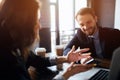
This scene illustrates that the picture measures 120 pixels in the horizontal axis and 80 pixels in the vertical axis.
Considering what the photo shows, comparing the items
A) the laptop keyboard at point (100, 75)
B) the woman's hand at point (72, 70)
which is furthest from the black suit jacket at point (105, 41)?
the woman's hand at point (72, 70)

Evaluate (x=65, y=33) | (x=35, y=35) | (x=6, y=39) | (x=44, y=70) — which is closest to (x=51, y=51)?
(x=44, y=70)

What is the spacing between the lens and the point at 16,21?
97 cm

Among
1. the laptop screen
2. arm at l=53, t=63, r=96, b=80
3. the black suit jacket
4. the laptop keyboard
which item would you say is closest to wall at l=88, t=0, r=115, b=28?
the black suit jacket

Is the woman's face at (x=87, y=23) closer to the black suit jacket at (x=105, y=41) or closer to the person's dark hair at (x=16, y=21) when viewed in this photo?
the black suit jacket at (x=105, y=41)

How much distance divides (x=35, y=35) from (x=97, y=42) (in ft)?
3.41

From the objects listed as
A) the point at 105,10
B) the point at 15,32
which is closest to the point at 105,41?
the point at 15,32

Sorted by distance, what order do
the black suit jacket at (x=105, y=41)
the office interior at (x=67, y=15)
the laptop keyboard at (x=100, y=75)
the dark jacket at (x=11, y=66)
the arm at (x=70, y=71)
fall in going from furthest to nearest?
the office interior at (x=67, y=15) → the black suit jacket at (x=105, y=41) → the laptop keyboard at (x=100, y=75) → the arm at (x=70, y=71) → the dark jacket at (x=11, y=66)

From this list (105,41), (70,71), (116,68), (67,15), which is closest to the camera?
(116,68)

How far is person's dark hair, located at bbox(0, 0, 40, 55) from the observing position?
3.14ft

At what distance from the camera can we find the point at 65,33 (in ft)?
14.6

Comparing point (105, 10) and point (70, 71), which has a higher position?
point (105, 10)

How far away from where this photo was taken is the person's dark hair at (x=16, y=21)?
0.96 metres

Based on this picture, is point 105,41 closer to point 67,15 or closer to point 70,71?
point 70,71

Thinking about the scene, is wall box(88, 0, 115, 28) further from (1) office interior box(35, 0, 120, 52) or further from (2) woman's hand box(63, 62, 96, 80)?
(2) woman's hand box(63, 62, 96, 80)
